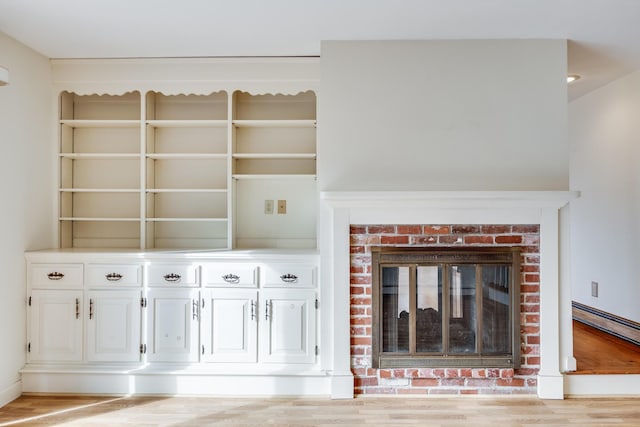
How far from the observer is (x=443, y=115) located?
3.09 metres

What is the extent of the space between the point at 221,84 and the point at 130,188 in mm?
1202

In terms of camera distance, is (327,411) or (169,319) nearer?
(327,411)

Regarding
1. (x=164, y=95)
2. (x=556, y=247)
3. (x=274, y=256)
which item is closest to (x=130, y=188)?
(x=164, y=95)

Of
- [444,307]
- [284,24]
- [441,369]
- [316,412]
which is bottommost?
[316,412]

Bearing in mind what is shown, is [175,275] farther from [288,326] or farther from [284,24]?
[284,24]

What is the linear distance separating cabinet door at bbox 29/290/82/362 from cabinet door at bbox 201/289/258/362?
2.99 ft

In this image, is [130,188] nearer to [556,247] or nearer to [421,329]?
[421,329]

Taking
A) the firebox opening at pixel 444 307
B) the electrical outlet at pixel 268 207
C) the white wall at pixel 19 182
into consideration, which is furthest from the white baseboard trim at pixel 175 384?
the electrical outlet at pixel 268 207

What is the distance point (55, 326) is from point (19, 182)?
1.04 meters

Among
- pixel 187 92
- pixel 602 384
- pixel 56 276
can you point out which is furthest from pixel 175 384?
pixel 602 384

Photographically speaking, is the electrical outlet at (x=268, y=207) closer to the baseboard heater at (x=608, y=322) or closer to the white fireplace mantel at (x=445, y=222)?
the white fireplace mantel at (x=445, y=222)

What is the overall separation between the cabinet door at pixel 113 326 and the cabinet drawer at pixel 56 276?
15 centimetres

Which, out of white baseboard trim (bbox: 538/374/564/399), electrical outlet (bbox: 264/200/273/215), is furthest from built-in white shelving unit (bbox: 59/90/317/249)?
white baseboard trim (bbox: 538/374/564/399)

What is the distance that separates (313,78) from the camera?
132 inches
